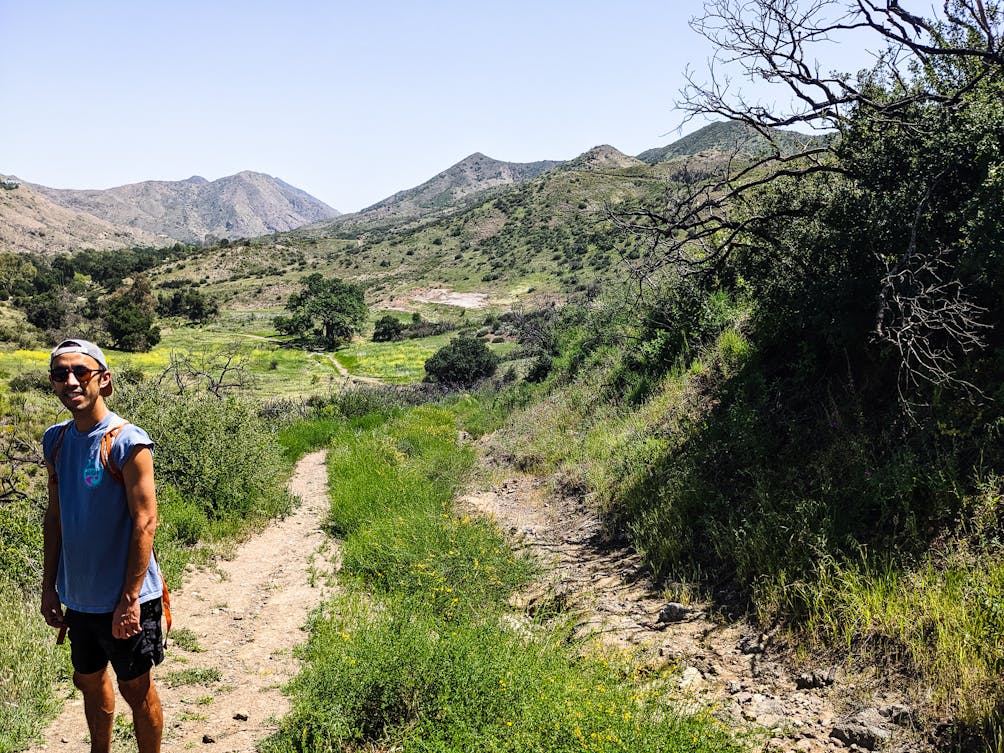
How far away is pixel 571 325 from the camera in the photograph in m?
16.8

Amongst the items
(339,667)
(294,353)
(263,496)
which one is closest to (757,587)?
(339,667)

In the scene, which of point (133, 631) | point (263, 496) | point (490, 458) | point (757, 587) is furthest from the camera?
point (490, 458)

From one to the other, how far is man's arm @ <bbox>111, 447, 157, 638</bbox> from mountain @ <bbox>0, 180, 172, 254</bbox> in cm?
14861

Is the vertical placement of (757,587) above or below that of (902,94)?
below

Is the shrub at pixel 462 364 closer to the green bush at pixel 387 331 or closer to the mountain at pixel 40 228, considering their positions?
the green bush at pixel 387 331

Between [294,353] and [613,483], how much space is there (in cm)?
3371

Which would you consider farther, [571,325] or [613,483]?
[571,325]

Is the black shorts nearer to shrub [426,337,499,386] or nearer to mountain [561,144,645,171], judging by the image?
shrub [426,337,499,386]

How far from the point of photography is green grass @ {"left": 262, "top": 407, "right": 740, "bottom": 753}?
9.45ft

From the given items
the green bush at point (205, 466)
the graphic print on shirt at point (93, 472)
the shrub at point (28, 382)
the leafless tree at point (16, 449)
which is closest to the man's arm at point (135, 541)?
the graphic print on shirt at point (93, 472)

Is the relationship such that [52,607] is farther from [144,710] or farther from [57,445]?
[57,445]

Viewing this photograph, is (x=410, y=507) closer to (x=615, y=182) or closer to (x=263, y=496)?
(x=263, y=496)

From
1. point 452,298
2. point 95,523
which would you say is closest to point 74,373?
point 95,523

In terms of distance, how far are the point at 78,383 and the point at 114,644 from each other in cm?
127
